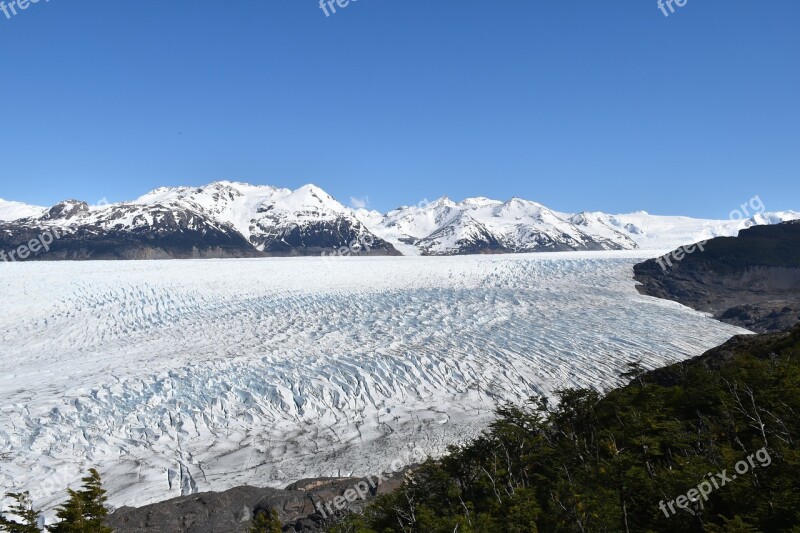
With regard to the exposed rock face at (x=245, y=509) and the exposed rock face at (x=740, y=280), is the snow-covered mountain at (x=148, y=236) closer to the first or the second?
the exposed rock face at (x=740, y=280)

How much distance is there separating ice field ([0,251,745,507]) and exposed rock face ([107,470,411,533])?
98cm

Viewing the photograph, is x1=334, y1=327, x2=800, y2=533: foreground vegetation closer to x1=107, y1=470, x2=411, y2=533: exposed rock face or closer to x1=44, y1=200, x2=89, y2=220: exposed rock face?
x1=107, y1=470, x2=411, y2=533: exposed rock face

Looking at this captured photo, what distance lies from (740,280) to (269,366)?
1968 inches

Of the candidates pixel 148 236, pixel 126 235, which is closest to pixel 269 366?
pixel 126 235

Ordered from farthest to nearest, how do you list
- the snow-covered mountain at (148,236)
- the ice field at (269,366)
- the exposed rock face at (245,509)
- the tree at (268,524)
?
1. the snow-covered mountain at (148,236)
2. the ice field at (269,366)
3. the exposed rock face at (245,509)
4. the tree at (268,524)

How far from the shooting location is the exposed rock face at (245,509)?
10.2 metres

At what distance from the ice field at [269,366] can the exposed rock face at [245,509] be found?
3.23ft

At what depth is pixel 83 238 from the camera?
5906 inches

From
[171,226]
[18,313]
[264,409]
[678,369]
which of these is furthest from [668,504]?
[171,226]

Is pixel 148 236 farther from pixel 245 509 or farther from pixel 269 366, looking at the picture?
pixel 245 509

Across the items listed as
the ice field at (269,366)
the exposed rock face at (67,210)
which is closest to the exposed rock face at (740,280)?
the ice field at (269,366)

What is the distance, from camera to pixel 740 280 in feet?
164

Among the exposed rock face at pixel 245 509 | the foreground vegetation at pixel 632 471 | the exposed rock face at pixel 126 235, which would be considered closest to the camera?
the foreground vegetation at pixel 632 471

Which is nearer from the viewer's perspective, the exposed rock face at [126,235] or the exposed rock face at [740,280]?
the exposed rock face at [740,280]
